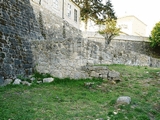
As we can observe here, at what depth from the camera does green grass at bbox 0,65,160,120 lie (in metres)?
5.04

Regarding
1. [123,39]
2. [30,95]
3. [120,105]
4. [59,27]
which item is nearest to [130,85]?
[120,105]

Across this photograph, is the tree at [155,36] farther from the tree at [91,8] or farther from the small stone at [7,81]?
the small stone at [7,81]

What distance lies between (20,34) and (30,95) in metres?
4.52

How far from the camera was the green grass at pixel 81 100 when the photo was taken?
504cm

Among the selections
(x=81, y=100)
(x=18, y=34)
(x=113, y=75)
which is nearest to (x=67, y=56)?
(x=113, y=75)

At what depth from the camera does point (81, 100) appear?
6.38 meters

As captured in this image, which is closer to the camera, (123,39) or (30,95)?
(30,95)

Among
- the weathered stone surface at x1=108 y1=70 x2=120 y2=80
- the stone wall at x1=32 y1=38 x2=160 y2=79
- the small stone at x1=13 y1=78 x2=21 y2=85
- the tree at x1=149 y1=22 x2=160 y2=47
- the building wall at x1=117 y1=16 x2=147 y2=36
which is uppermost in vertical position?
the building wall at x1=117 y1=16 x2=147 y2=36

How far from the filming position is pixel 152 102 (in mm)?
6340

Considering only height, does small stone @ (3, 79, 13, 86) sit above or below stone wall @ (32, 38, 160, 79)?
below

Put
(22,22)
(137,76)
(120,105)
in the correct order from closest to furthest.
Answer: (120,105)
(137,76)
(22,22)

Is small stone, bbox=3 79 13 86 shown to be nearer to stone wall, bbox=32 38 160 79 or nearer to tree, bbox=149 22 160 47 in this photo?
stone wall, bbox=32 38 160 79

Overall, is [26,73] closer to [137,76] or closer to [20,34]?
[20,34]

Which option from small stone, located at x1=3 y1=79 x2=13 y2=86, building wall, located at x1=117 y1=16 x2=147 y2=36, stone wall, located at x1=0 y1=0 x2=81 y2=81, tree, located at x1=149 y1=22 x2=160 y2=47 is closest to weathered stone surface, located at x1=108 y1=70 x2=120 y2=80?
stone wall, located at x1=0 y1=0 x2=81 y2=81
